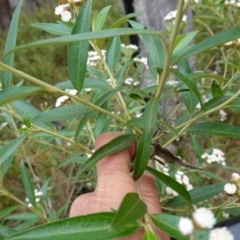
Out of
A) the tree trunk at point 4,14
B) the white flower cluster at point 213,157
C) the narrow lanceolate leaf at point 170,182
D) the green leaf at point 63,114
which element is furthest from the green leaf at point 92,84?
the tree trunk at point 4,14

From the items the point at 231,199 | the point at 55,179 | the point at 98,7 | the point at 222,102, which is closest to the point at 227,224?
the point at 231,199

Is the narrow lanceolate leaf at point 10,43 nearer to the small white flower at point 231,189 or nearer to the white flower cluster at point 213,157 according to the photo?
the small white flower at point 231,189

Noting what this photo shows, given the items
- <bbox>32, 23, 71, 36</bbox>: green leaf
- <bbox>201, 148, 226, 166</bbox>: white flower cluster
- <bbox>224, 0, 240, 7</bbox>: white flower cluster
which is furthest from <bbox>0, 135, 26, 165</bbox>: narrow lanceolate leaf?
<bbox>224, 0, 240, 7</bbox>: white flower cluster

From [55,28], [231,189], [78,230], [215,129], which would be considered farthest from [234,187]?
[55,28]

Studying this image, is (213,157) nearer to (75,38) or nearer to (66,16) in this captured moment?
(66,16)

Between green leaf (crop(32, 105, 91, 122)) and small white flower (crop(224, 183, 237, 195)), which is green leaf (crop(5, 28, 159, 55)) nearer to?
green leaf (crop(32, 105, 91, 122))
